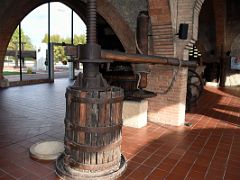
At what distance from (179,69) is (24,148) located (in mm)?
3455

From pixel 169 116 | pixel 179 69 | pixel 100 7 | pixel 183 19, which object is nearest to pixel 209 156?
pixel 169 116

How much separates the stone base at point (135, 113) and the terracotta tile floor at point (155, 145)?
15cm

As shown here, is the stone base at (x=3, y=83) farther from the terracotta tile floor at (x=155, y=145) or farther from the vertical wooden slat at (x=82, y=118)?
the vertical wooden slat at (x=82, y=118)

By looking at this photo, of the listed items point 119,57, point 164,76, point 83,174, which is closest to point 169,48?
point 164,76

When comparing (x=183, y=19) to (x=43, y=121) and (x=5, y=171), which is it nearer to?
(x=43, y=121)

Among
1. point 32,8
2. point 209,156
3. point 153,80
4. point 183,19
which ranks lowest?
point 209,156

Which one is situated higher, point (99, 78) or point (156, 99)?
point (99, 78)

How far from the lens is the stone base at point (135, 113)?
5129 mm

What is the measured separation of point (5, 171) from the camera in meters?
3.12

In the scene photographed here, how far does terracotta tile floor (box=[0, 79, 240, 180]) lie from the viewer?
10.6 ft

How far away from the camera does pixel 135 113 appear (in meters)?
5.13

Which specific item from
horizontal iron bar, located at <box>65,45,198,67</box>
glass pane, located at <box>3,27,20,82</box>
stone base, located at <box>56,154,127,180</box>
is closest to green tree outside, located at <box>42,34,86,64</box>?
glass pane, located at <box>3,27,20,82</box>

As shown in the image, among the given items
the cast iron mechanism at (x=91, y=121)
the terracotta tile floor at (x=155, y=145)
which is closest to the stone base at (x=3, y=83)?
the terracotta tile floor at (x=155, y=145)

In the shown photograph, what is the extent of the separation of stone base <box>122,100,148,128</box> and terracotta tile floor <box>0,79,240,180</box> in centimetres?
15
